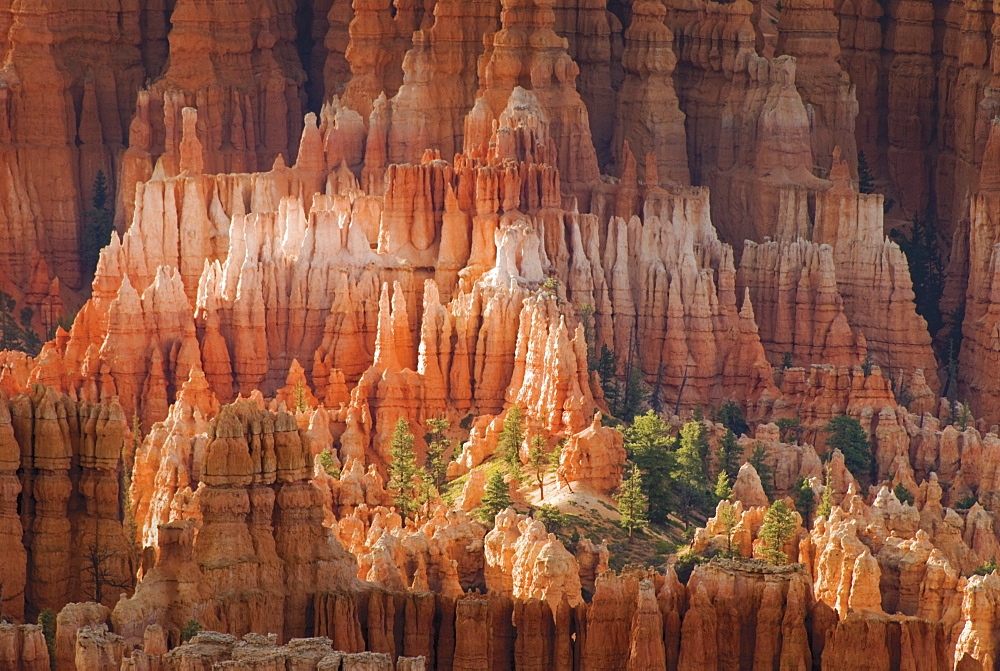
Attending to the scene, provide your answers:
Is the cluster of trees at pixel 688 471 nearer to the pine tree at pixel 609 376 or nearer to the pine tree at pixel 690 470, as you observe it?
the pine tree at pixel 690 470

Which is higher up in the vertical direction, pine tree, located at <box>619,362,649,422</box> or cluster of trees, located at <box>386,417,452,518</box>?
pine tree, located at <box>619,362,649,422</box>

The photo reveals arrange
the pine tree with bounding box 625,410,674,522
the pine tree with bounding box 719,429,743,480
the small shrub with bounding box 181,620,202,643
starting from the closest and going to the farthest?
the small shrub with bounding box 181,620,202,643 → the pine tree with bounding box 625,410,674,522 → the pine tree with bounding box 719,429,743,480

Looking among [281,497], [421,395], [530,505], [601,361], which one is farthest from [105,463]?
[601,361]

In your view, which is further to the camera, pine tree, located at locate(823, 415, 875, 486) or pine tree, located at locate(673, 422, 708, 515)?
pine tree, located at locate(823, 415, 875, 486)

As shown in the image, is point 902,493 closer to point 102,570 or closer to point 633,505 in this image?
point 633,505

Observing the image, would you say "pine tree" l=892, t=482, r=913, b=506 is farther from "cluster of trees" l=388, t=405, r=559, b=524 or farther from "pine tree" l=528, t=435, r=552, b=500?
"pine tree" l=528, t=435, r=552, b=500

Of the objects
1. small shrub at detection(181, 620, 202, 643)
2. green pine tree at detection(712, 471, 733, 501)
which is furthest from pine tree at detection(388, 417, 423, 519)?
small shrub at detection(181, 620, 202, 643)

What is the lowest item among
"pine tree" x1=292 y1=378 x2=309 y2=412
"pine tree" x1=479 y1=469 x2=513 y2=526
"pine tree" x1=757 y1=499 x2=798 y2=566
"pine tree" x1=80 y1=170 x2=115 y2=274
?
"pine tree" x1=757 y1=499 x2=798 y2=566

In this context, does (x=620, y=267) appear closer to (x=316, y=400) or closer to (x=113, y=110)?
(x=316, y=400)
